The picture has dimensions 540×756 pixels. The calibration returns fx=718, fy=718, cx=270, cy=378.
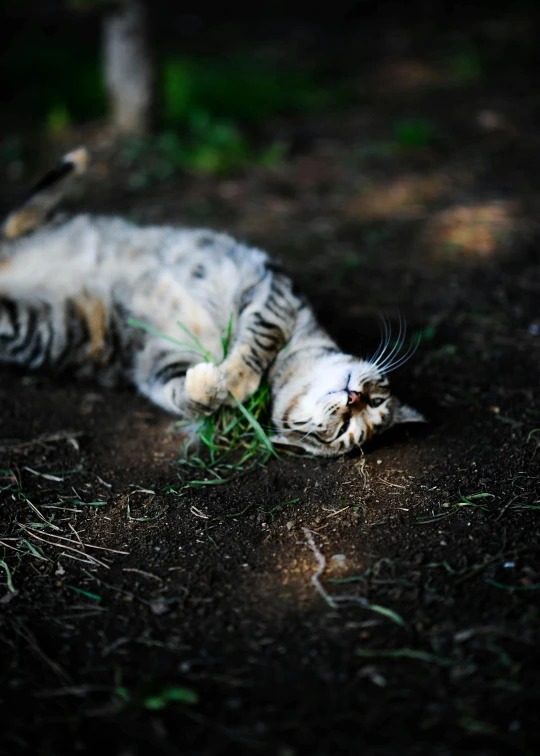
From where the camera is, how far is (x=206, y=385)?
115 inches

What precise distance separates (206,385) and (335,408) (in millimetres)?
534

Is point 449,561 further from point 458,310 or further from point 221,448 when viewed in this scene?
point 458,310

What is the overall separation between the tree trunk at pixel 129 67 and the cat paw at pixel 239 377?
350cm

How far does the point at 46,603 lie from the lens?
228cm

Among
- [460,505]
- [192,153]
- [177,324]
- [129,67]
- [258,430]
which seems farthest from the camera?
[192,153]

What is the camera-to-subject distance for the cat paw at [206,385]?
9.59 ft

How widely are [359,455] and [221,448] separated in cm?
59

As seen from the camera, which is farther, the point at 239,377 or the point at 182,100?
the point at 182,100

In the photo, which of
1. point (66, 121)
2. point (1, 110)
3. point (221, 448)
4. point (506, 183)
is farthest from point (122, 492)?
point (1, 110)

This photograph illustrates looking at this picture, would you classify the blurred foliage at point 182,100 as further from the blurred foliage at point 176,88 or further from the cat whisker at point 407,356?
the cat whisker at point 407,356

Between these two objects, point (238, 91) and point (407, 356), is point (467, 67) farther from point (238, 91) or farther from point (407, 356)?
point (407, 356)

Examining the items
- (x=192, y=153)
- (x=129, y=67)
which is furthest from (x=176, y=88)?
(x=192, y=153)

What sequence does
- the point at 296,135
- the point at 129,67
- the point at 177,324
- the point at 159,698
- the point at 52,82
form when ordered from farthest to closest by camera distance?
the point at 52,82, the point at 296,135, the point at 129,67, the point at 177,324, the point at 159,698

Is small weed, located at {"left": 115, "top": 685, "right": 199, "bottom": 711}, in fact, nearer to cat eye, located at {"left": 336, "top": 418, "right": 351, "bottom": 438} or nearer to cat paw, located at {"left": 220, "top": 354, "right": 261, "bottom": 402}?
cat eye, located at {"left": 336, "top": 418, "right": 351, "bottom": 438}
